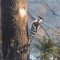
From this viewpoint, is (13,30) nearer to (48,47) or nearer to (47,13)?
(48,47)

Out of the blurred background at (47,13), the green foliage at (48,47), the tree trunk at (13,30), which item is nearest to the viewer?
the tree trunk at (13,30)

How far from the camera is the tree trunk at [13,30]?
240 centimetres

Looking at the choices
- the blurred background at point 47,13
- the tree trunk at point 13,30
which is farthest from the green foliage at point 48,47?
the blurred background at point 47,13

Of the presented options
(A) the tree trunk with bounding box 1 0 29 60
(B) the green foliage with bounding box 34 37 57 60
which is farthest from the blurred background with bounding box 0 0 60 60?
(A) the tree trunk with bounding box 1 0 29 60

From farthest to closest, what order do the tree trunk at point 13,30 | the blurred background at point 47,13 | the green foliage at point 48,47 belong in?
the blurred background at point 47,13, the green foliage at point 48,47, the tree trunk at point 13,30

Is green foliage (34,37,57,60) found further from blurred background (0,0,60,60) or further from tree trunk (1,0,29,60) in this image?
blurred background (0,0,60,60)

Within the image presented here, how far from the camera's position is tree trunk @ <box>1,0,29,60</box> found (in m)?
2.40

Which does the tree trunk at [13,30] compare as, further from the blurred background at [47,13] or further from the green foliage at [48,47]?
the blurred background at [47,13]

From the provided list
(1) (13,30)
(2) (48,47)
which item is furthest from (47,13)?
(1) (13,30)

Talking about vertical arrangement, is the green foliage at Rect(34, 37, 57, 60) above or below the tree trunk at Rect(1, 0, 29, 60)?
below

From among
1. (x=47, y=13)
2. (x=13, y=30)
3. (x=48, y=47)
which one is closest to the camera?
(x=13, y=30)

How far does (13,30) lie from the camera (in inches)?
95.3

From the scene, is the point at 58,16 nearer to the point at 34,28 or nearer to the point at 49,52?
the point at 49,52

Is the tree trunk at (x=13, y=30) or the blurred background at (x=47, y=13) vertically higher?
the tree trunk at (x=13, y=30)
